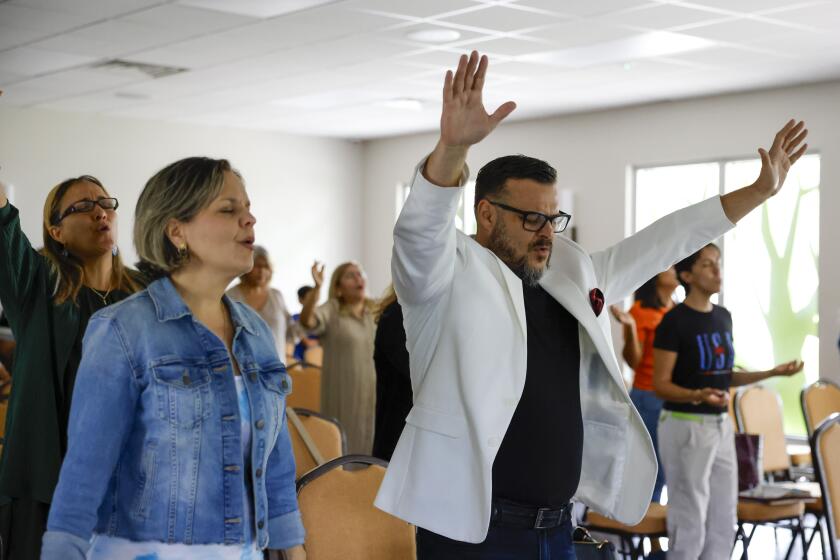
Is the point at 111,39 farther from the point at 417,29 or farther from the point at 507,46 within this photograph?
the point at 507,46

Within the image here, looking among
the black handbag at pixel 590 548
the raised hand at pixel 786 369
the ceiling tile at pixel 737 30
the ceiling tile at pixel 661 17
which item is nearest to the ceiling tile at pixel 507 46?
the ceiling tile at pixel 661 17

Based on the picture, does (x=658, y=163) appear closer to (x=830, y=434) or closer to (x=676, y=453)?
(x=676, y=453)

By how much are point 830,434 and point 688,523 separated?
1.06 meters

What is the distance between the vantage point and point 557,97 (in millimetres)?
10383

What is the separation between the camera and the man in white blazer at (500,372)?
6.72 ft

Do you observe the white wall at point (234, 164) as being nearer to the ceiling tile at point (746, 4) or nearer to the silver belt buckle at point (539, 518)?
the ceiling tile at point (746, 4)

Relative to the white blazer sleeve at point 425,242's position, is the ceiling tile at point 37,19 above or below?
above

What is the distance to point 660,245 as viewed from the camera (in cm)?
275

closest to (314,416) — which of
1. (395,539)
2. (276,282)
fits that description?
(395,539)

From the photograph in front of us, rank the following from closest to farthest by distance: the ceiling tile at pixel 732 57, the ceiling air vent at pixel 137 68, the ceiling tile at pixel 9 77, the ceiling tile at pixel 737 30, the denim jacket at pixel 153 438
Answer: the denim jacket at pixel 153 438
the ceiling tile at pixel 737 30
the ceiling tile at pixel 732 57
the ceiling air vent at pixel 137 68
the ceiling tile at pixel 9 77

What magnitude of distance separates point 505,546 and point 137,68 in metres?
7.44

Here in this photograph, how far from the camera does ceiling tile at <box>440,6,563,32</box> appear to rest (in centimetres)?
696

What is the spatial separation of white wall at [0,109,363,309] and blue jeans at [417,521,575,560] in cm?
895

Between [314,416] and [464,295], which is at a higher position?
[464,295]
